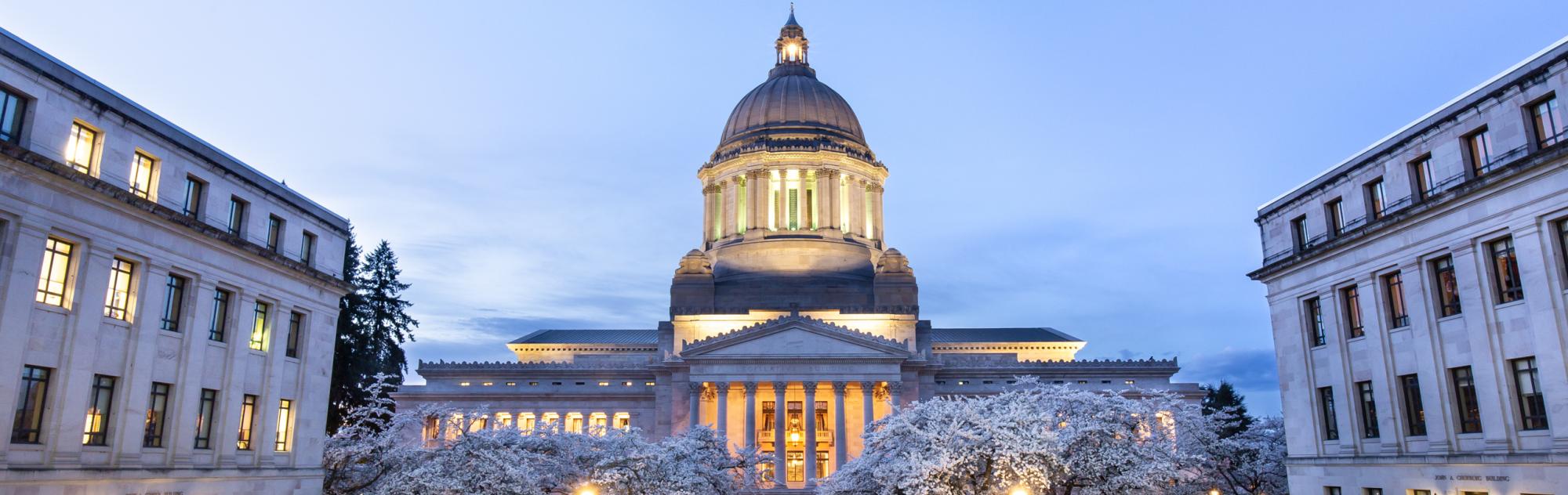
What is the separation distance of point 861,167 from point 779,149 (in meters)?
7.66

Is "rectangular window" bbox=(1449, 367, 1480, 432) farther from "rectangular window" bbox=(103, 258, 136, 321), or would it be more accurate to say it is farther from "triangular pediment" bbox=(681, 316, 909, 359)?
"triangular pediment" bbox=(681, 316, 909, 359)

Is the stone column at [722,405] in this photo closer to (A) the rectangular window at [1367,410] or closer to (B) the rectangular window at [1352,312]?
(B) the rectangular window at [1352,312]

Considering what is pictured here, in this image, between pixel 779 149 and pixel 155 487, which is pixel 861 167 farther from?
pixel 155 487

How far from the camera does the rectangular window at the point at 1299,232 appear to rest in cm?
3969

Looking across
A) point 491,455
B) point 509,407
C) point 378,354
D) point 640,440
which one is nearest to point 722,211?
point 509,407

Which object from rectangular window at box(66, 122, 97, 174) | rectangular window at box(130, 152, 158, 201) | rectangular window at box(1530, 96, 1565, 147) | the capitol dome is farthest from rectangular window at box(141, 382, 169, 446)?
the capitol dome

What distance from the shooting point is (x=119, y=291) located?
30.1 m

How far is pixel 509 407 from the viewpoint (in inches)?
3098

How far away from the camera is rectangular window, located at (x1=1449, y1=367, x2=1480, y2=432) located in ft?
102

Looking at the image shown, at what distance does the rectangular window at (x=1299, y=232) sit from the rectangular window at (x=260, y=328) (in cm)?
3613

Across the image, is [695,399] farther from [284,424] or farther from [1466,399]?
[1466,399]

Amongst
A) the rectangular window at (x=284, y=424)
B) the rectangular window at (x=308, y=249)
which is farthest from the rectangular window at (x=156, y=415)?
the rectangular window at (x=308, y=249)

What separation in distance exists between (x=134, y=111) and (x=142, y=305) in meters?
5.41

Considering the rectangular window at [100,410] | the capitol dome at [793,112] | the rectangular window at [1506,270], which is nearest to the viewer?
the rectangular window at [100,410]
